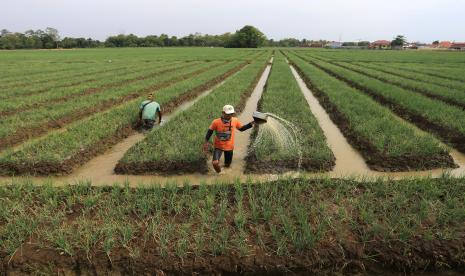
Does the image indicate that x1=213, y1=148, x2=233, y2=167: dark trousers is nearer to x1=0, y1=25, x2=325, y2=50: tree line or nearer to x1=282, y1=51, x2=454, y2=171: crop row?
x1=282, y1=51, x2=454, y2=171: crop row

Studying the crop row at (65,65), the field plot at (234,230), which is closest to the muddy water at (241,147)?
the field plot at (234,230)

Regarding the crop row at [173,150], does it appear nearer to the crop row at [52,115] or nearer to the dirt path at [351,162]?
the dirt path at [351,162]

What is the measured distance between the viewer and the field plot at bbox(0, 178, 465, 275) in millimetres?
3314

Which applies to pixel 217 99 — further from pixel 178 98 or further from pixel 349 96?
pixel 349 96

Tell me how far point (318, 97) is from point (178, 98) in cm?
585

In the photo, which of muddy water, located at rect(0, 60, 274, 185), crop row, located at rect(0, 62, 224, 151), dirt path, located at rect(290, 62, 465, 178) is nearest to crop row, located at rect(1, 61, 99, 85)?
crop row, located at rect(0, 62, 224, 151)

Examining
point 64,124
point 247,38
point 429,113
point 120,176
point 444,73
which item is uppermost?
point 247,38

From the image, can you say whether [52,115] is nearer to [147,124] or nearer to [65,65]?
[147,124]

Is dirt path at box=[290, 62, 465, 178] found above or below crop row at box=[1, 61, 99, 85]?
below

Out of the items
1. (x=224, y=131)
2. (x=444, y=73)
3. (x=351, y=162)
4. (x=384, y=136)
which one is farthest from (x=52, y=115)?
(x=444, y=73)

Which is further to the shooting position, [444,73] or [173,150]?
[444,73]

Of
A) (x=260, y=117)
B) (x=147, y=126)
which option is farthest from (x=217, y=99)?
(x=260, y=117)

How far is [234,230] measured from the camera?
3732 millimetres

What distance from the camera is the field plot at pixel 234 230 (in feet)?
10.9
